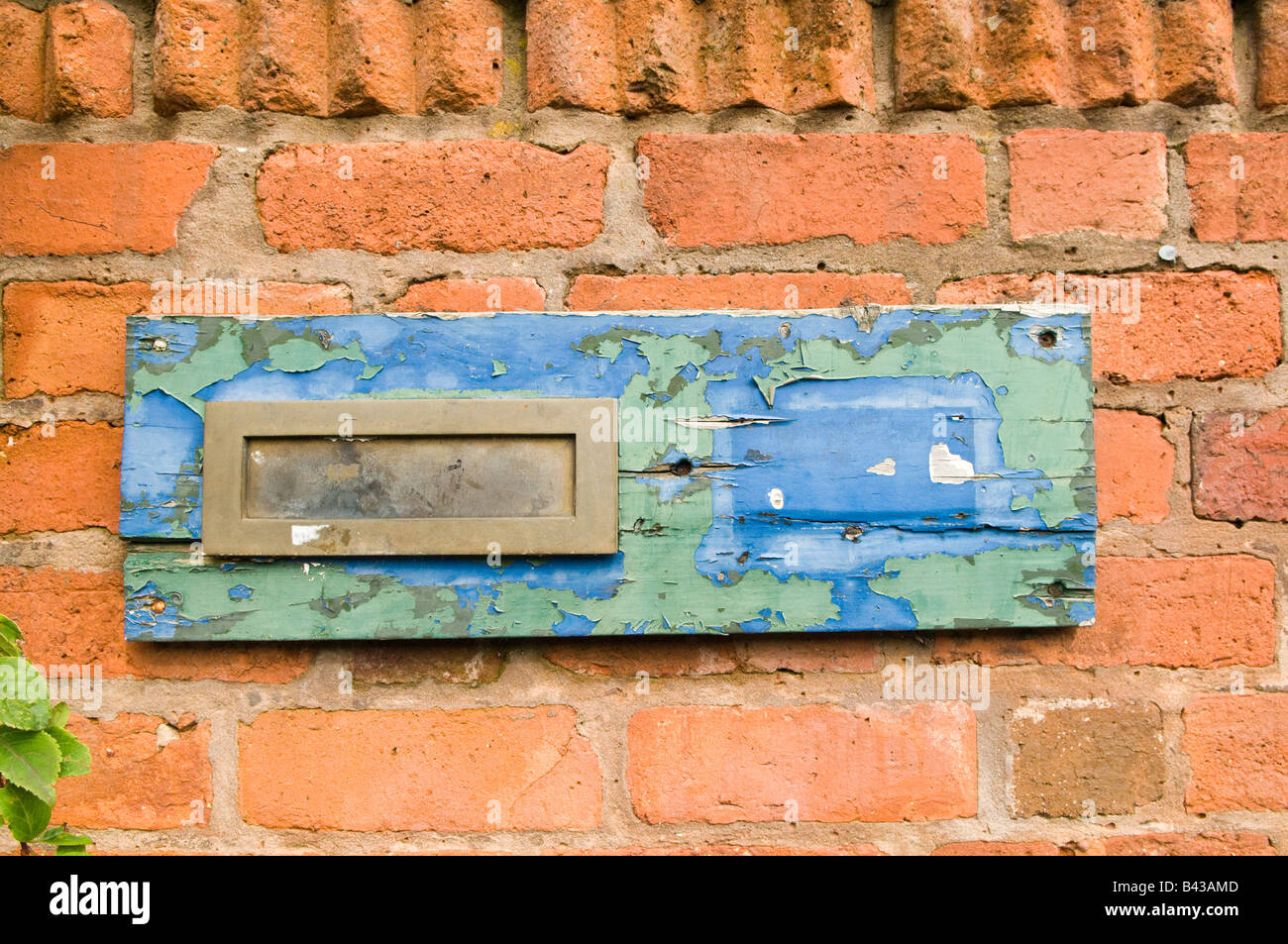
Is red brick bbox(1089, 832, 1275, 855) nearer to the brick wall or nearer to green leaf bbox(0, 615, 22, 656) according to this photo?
the brick wall

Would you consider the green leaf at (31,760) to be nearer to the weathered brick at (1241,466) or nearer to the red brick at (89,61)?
the red brick at (89,61)

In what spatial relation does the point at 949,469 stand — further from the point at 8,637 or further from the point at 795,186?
the point at 8,637

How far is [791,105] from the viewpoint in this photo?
89 cm

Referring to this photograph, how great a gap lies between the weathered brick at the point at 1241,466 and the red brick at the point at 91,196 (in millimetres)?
1066

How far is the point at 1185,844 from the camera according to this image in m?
0.87

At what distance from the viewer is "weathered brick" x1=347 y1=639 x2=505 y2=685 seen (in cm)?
87

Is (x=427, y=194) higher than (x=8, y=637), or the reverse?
(x=427, y=194)

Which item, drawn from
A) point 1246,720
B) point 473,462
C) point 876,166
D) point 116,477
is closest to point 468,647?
point 473,462

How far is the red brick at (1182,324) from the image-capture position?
883 mm

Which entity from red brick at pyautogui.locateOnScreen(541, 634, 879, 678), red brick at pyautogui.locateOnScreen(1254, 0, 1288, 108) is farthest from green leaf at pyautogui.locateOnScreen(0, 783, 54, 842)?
red brick at pyautogui.locateOnScreen(1254, 0, 1288, 108)

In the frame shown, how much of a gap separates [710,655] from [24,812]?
561mm

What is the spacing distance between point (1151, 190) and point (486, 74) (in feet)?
2.26

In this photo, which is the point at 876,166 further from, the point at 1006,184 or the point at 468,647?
the point at 468,647

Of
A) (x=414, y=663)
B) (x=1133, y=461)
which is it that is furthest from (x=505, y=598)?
(x=1133, y=461)
